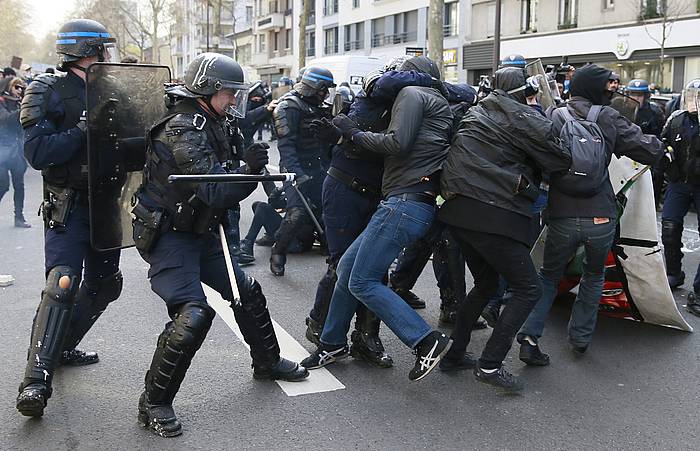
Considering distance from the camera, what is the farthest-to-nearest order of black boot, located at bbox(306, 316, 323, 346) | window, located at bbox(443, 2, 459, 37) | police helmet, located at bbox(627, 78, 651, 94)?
window, located at bbox(443, 2, 459, 37), police helmet, located at bbox(627, 78, 651, 94), black boot, located at bbox(306, 316, 323, 346)

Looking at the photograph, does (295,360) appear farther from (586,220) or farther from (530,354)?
(586,220)

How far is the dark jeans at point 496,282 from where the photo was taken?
4.06 m

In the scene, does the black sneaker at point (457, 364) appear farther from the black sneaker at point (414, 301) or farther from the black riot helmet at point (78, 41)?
the black riot helmet at point (78, 41)

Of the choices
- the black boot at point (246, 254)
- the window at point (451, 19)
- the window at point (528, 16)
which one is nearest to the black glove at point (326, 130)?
the black boot at point (246, 254)

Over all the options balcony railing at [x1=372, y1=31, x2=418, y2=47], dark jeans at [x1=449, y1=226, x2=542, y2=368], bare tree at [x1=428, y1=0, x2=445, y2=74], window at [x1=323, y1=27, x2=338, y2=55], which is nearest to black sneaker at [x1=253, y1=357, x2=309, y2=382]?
dark jeans at [x1=449, y1=226, x2=542, y2=368]

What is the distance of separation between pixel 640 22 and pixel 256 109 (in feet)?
73.2

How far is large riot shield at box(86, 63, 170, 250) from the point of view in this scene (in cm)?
396

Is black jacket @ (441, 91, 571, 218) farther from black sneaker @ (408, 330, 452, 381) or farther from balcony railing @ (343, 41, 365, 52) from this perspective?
balcony railing @ (343, 41, 365, 52)

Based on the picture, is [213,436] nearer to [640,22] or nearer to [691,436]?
[691,436]

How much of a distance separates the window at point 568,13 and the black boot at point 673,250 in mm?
26150

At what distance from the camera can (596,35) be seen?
29422 mm

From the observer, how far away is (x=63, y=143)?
386 cm

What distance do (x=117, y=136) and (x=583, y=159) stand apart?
2639 millimetres

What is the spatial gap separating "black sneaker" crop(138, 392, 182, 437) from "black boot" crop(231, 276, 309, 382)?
0.64 metres
